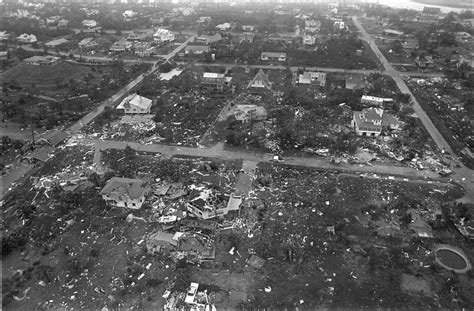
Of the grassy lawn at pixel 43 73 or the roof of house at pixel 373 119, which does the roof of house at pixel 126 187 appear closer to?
the roof of house at pixel 373 119

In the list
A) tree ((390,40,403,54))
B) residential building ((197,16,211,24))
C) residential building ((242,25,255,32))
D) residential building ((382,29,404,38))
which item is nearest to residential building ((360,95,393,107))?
tree ((390,40,403,54))

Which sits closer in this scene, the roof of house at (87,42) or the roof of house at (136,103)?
the roof of house at (136,103)

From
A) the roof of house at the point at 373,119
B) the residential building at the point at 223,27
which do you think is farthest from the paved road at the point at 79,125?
the roof of house at the point at 373,119

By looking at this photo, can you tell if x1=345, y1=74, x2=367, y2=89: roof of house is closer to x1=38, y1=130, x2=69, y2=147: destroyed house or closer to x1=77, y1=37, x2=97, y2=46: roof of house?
x1=38, y1=130, x2=69, y2=147: destroyed house

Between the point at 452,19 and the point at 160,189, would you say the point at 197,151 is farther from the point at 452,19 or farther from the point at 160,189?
the point at 452,19

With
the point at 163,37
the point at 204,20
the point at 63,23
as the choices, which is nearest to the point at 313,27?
the point at 204,20

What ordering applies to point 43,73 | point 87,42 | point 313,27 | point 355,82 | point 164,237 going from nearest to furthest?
point 164,237
point 355,82
point 43,73
point 87,42
point 313,27

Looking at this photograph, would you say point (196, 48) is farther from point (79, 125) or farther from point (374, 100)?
point (374, 100)
